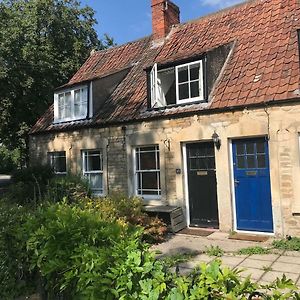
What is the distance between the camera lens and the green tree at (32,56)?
2067 centimetres

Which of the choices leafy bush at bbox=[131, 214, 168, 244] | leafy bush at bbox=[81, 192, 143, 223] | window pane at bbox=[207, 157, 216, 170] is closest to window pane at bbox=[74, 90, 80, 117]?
leafy bush at bbox=[81, 192, 143, 223]

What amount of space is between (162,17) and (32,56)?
9.95 metres

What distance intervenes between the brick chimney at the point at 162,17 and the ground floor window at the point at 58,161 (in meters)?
6.54

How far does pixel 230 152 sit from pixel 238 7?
667cm

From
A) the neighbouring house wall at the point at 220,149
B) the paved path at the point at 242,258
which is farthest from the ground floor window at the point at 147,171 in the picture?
the paved path at the point at 242,258

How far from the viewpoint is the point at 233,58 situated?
11.3 metres

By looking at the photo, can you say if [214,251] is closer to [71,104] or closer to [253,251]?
[253,251]

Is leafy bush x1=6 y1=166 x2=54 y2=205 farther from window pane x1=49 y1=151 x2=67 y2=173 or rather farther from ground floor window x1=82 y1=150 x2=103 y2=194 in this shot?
ground floor window x1=82 y1=150 x2=103 y2=194

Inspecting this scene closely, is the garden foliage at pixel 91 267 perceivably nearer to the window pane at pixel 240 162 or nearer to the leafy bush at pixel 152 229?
the leafy bush at pixel 152 229

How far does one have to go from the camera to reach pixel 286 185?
8.82 meters

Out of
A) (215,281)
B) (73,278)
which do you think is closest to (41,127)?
(73,278)

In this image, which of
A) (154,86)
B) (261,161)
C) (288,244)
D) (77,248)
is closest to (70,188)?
(154,86)

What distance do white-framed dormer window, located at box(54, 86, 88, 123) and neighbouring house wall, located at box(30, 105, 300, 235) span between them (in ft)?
3.01

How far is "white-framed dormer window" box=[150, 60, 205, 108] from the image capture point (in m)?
10.9
